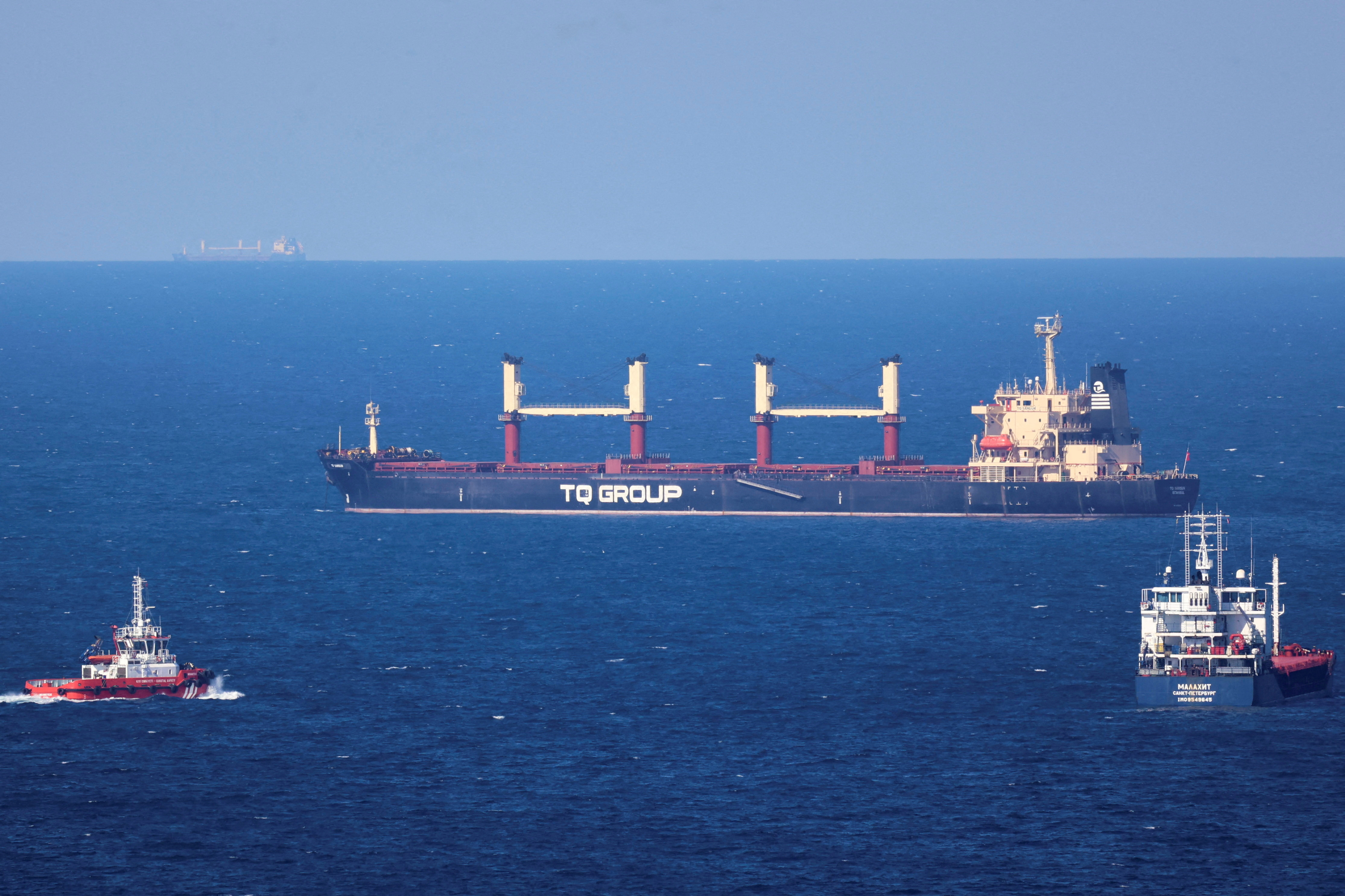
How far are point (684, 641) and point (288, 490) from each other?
218ft

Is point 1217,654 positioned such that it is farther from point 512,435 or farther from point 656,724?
point 512,435

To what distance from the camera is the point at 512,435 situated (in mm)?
166375

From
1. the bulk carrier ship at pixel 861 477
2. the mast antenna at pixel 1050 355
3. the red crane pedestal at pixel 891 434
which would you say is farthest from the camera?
the red crane pedestal at pixel 891 434

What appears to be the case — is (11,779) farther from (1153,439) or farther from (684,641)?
(1153,439)

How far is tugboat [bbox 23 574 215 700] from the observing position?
10181 cm

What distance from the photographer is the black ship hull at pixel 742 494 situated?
504ft

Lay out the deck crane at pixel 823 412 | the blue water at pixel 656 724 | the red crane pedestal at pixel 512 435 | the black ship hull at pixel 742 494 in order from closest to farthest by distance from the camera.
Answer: the blue water at pixel 656 724, the black ship hull at pixel 742 494, the deck crane at pixel 823 412, the red crane pedestal at pixel 512 435

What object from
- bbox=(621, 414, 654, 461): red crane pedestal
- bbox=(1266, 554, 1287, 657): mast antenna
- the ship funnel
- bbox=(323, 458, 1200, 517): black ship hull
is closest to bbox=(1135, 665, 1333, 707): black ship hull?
bbox=(1266, 554, 1287, 657): mast antenna

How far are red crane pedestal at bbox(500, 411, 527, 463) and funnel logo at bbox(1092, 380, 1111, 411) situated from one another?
4410cm

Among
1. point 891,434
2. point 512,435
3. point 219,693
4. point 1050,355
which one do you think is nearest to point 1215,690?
point 219,693

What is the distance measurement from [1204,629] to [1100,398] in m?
58.1

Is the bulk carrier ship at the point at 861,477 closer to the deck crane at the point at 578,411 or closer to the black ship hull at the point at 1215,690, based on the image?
the deck crane at the point at 578,411

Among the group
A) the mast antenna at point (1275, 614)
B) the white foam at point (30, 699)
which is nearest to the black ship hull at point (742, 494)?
the mast antenna at point (1275, 614)

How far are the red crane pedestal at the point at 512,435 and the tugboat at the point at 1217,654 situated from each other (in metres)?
72.4
